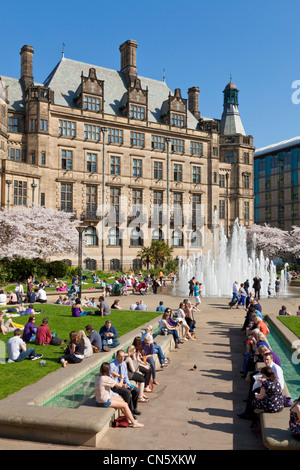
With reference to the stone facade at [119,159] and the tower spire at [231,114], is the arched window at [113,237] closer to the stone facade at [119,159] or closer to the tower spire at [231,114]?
the stone facade at [119,159]

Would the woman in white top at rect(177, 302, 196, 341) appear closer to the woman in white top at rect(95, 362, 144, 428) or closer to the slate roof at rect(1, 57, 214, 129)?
the woman in white top at rect(95, 362, 144, 428)

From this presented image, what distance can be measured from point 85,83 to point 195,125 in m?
20.1

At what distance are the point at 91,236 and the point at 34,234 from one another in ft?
41.8

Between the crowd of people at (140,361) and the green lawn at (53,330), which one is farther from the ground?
the crowd of people at (140,361)

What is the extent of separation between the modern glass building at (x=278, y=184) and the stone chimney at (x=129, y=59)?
48.2 metres

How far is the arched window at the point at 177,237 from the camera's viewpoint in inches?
2530

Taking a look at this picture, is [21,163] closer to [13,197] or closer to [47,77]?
[13,197]

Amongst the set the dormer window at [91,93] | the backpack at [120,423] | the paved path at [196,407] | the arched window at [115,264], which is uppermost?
the dormer window at [91,93]

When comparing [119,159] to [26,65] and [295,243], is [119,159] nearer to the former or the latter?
[26,65]

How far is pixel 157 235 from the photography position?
62250 millimetres

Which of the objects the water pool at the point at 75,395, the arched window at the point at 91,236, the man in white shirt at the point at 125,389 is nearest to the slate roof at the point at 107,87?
the arched window at the point at 91,236

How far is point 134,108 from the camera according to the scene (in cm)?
6156

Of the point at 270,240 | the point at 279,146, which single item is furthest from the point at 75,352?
the point at 279,146
